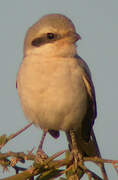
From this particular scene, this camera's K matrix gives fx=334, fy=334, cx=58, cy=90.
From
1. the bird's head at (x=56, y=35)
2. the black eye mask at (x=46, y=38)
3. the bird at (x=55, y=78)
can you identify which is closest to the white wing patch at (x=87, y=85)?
the bird at (x=55, y=78)

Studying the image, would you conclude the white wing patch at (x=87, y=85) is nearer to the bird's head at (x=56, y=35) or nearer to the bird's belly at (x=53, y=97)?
the bird's belly at (x=53, y=97)

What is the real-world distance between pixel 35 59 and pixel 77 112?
0.90m

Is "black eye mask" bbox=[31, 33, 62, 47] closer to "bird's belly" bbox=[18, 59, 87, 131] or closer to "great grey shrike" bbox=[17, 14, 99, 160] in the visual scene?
"great grey shrike" bbox=[17, 14, 99, 160]

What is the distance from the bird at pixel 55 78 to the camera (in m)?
4.14

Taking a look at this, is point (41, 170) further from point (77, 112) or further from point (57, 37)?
point (57, 37)

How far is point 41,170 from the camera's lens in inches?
91.4

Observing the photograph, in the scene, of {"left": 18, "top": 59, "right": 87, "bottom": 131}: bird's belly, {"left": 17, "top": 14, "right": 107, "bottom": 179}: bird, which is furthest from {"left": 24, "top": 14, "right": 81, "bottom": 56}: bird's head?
{"left": 18, "top": 59, "right": 87, "bottom": 131}: bird's belly

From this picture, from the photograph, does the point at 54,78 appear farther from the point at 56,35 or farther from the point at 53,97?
the point at 56,35

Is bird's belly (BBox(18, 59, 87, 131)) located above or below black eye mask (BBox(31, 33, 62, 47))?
below

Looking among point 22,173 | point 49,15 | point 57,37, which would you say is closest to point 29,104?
point 57,37

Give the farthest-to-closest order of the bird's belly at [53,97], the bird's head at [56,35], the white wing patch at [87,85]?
the white wing patch at [87,85]
the bird's head at [56,35]
the bird's belly at [53,97]

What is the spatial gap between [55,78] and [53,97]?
24 centimetres

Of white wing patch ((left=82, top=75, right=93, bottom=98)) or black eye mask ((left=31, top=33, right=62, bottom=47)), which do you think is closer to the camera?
black eye mask ((left=31, top=33, right=62, bottom=47))

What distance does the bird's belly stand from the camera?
4121 mm
